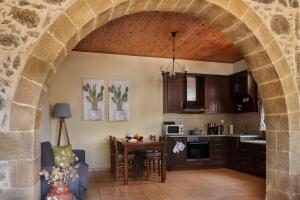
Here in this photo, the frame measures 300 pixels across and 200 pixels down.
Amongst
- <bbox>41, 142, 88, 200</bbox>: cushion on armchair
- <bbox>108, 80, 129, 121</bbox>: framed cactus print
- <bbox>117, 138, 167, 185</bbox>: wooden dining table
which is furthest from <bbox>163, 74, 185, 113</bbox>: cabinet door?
<bbox>41, 142, 88, 200</bbox>: cushion on armchair

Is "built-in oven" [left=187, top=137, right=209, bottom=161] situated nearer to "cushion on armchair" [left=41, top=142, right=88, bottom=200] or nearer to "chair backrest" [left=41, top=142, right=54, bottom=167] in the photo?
"cushion on armchair" [left=41, top=142, right=88, bottom=200]

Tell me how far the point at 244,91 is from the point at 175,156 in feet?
8.13

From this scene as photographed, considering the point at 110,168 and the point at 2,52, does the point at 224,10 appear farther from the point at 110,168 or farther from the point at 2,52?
the point at 110,168

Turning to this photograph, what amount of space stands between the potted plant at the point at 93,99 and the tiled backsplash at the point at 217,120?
5.91 feet

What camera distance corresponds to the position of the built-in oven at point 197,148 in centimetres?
665

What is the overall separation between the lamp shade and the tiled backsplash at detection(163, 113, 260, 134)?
258 centimetres

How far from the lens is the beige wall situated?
6383 millimetres

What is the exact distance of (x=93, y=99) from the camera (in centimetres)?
652

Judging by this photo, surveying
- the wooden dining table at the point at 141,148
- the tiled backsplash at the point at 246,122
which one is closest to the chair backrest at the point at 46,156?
the wooden dining table at the point at 141,148

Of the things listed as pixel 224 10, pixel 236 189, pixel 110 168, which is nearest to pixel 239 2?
pixel 224 10

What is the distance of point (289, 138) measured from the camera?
324 cm

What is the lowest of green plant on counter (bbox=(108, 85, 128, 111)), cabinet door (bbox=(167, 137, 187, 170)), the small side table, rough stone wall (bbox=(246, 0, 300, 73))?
cabinet door (bbox=(167, 137, 187, 170))

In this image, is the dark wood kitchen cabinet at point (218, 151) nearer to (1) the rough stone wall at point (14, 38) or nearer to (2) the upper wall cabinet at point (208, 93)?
(2) the upper wall cabinet at point (208, 93)

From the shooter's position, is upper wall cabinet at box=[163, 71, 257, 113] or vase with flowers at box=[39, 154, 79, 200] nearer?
vase with flowers at box=[39, 154, 79, 200]
